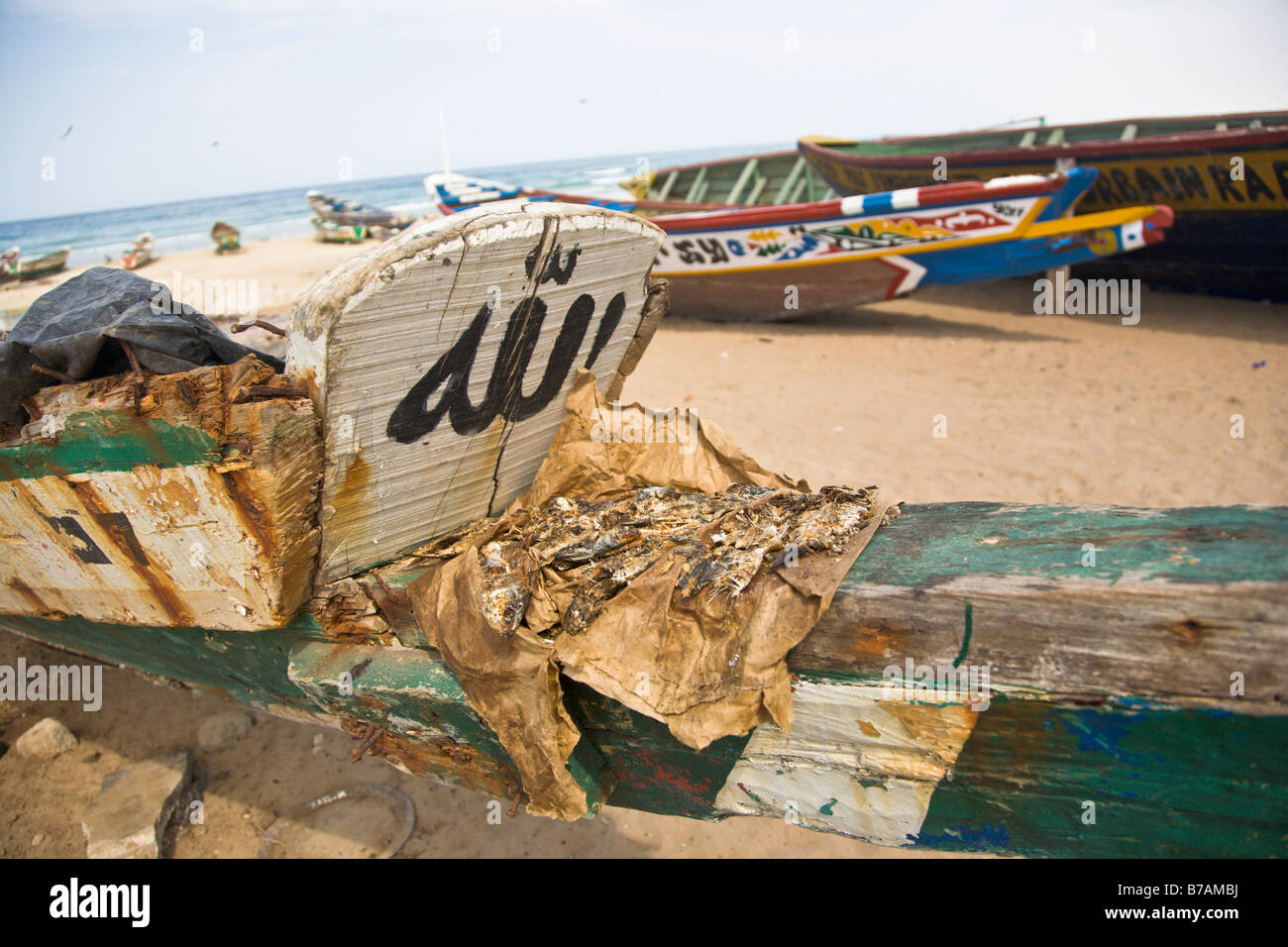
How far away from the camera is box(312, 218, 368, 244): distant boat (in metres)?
23.2

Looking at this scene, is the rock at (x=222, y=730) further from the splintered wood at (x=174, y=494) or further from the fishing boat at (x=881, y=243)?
the fishing boat at (x=881, y=243)

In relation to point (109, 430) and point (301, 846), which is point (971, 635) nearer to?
point (109, 430)

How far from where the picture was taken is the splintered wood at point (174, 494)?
5.34 feet

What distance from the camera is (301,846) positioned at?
8.87 feet

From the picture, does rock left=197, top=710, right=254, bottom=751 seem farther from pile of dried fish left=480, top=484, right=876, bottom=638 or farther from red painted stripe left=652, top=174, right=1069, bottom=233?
red painted stripe left=652, top=174, right=1069, bottom=233

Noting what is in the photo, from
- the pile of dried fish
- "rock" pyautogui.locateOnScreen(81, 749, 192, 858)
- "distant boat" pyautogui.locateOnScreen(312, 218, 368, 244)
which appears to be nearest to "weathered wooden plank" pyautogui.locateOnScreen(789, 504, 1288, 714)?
the pile of dried fish

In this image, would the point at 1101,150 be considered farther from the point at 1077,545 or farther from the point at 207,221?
the point at 207,221

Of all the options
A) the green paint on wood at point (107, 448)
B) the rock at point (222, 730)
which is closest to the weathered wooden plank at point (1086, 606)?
the green paint on wood at point (107, 448)

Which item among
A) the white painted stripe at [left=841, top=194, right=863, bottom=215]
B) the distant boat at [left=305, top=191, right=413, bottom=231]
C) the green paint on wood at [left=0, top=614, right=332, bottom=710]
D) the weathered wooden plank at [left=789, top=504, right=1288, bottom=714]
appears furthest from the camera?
the distant boat at [left=305, top=191, right=413, bottom=231]

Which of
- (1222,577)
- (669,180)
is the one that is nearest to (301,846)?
(1222,577)

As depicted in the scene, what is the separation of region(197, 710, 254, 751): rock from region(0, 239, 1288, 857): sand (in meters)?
0.04

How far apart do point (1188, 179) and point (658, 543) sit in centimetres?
872

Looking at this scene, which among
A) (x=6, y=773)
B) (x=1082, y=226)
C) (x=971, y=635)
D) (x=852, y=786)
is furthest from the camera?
(x=1082, y=226)
